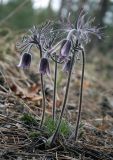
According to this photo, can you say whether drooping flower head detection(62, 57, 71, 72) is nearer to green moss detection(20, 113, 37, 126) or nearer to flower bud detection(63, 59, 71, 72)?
flower bud detection(63, 59, 71, 72)

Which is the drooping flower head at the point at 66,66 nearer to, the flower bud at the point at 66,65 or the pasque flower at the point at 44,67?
the flower bud at the point at 66,65

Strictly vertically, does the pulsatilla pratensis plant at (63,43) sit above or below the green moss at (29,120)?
above

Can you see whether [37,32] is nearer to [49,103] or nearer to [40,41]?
[40,41]

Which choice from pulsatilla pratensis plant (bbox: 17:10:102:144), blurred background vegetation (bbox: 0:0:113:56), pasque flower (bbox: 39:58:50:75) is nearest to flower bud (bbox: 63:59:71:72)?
pulsatilla pratensis plant (bbox: 17:10:102:144)

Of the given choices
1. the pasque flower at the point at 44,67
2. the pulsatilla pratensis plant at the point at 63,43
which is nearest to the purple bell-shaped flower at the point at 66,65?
the pulsatilla pratensis plant at the point at 63,43

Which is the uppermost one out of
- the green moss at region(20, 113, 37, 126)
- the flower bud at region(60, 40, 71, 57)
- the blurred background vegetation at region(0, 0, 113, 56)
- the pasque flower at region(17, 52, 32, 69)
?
the blurred background vegetation at region(0, 0, 113, 56)

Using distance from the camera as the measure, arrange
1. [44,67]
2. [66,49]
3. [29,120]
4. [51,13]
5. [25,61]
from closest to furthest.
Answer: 1. [66,49]
2. [44,67]
3. [25,61]
4. [29,120]
5. [51,13]

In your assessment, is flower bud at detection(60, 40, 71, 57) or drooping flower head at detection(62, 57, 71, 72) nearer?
flower bud at detection(60, 40, 71, 57)

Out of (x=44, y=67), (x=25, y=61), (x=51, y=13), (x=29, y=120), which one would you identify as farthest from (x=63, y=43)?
(x=51, y=13)

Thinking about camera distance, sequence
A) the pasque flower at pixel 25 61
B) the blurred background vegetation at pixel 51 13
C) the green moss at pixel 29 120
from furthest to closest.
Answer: the blurred background vegetation at pixel 51 13
the green moss at pixel 29 120
the pasque flower at pixel 25 61

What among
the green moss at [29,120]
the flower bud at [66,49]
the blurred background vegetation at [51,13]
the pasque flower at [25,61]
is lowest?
the green moss at [29,120]

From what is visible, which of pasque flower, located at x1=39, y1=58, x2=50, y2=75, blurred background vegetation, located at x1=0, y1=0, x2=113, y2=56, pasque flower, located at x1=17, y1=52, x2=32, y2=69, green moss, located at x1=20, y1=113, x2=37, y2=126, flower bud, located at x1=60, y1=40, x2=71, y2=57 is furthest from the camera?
blurred background vegetation, located at x1=0, y1=0, x2=113, y2=56

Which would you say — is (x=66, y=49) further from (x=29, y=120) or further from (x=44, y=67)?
(x=29, y=120)
